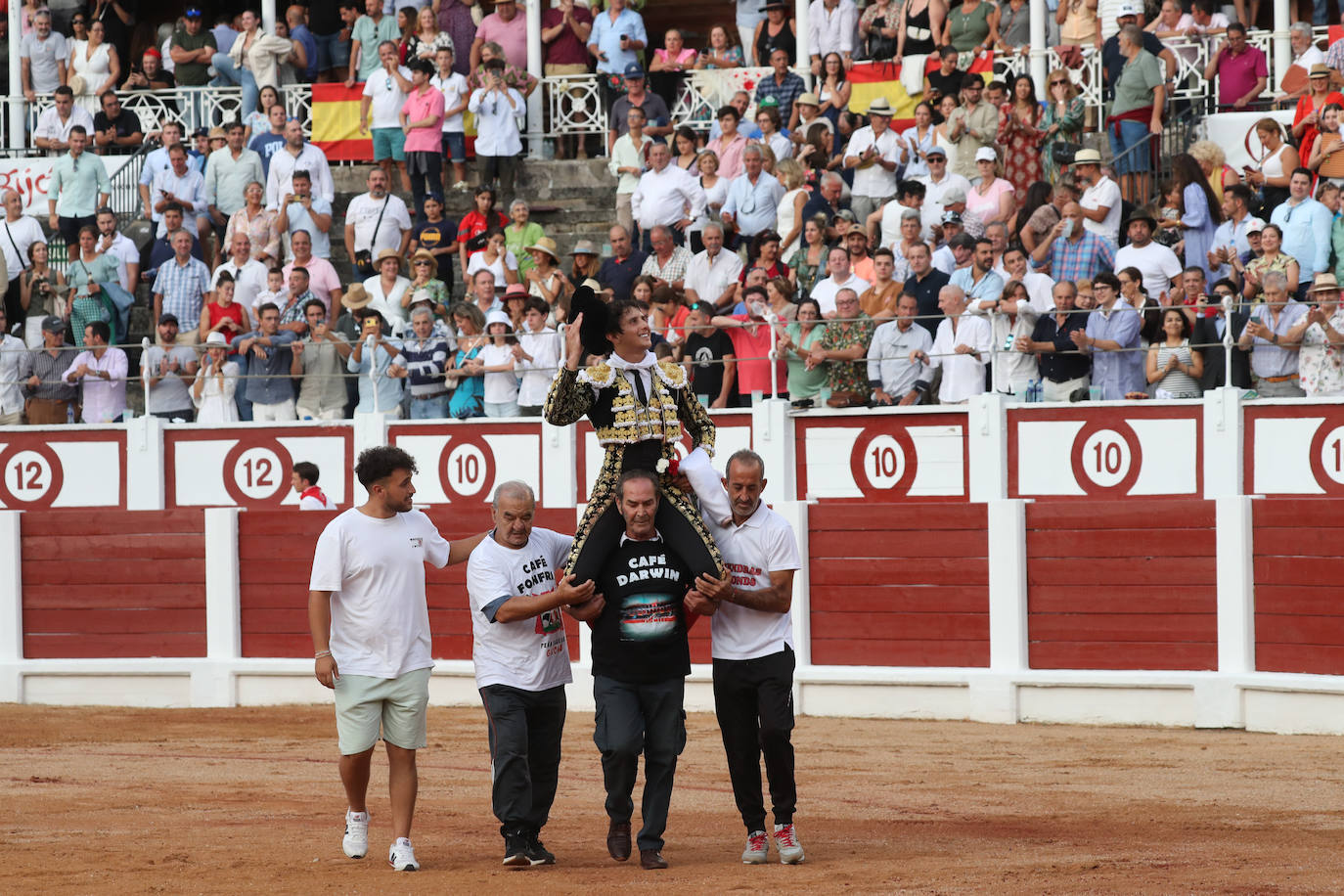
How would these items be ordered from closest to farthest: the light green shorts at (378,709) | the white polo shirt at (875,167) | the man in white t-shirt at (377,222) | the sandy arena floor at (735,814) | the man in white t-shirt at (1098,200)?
the sandy arena floor at (735,814), the light green shorts at (378,709), the man in white t-shirt at (1098,200), the white polo shirt at (875,167), the man in white t-shirt at (377,222)

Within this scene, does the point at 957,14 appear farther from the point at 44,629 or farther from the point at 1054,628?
the point at 44,629

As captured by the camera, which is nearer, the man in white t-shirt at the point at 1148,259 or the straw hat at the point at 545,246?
the man in white t-shirt at the point at 1148,259

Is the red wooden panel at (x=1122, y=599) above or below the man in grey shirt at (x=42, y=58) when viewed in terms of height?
below

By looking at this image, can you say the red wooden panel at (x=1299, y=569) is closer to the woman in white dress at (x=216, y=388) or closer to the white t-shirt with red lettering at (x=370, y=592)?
the white t-shirt with red lettering at (x=370, y=592)

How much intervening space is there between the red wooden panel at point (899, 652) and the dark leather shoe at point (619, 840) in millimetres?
4863

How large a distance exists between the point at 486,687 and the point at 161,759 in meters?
3.98

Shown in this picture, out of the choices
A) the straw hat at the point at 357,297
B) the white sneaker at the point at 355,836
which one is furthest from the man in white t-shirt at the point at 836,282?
the white sneaker at the point at 355,836

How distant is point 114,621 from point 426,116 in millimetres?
4930

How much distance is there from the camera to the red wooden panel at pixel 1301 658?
995cm

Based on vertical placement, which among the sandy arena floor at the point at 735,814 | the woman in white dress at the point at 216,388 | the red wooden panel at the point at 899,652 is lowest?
the sandy arena floor at the point at 735,814

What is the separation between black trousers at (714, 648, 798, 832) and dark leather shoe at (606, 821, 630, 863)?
39 centimetres

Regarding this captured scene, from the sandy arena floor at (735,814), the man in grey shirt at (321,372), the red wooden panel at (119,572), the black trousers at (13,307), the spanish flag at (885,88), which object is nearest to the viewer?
the sandy arena floor at (735,814)

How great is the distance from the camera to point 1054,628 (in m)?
10.8

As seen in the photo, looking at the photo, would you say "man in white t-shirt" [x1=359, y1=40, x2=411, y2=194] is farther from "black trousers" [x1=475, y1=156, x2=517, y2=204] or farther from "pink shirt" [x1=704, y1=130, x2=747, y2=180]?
"pink shirt" [x1=704, y1=130, x2=747, y2=180]
